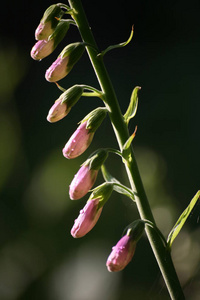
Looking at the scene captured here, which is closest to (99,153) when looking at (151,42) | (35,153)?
(35,153)

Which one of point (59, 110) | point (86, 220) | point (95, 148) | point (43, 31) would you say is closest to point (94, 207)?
point (86, 220)

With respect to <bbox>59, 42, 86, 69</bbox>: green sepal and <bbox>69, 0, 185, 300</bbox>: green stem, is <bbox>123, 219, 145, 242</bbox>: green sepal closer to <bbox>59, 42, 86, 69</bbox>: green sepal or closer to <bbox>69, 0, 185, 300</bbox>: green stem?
<bbox>69, 0, 185, 300</bbox>: green stem

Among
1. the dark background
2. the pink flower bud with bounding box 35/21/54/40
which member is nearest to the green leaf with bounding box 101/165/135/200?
the pink flower bud with bounding box 35/21/54/40

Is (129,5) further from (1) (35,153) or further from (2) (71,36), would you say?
(1) (35,153)

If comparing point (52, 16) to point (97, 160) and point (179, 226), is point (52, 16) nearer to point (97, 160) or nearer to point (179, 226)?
point (97, 160)

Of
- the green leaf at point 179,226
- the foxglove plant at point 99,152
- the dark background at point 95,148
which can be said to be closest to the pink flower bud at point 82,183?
the foxglove plant at point 99,152

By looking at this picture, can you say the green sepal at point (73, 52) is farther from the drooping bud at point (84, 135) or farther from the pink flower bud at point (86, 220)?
the pink flower bud at point (86, 220)
